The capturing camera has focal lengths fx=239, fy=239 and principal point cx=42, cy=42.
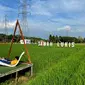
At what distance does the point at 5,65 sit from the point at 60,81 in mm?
3443

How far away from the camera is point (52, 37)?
89625 mm

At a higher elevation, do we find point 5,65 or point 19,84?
point 5,65

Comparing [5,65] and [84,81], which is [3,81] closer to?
[5,65]

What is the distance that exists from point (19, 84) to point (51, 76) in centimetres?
183

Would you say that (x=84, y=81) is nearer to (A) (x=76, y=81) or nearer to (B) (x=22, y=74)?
(A) (x=76, y=81)

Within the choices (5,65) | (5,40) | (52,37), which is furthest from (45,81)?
(52,37)

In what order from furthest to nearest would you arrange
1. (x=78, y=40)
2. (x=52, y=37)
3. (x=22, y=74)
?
(x=78, y=40), (x=52, y=37), (x=22, y=74)

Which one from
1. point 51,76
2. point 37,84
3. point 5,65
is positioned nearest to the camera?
point 37,84

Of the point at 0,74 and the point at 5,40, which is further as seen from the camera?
the point at 5,40

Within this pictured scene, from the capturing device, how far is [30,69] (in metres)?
10.7

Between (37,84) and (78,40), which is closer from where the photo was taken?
(37,84)

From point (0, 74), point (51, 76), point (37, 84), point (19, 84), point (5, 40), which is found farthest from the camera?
point (5, 40)

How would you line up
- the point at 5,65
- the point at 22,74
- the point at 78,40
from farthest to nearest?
the point at 78,40, the point at 22,74, the point at 5,65

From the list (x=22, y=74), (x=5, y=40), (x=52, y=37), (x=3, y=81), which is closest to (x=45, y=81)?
(x=3, y=81)
